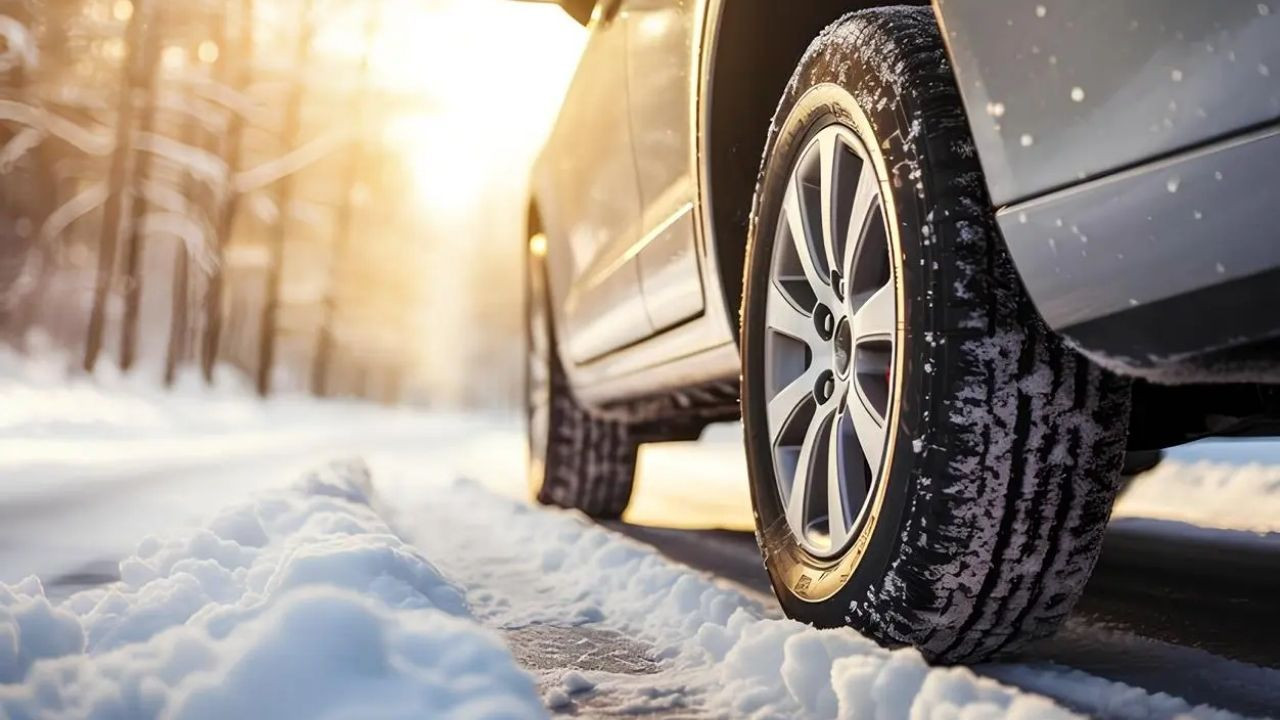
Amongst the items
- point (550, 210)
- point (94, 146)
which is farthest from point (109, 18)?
point (550, 210)

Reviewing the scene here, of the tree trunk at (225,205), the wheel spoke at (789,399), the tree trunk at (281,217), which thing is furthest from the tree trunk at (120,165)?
the wheel spoke at (789,399)

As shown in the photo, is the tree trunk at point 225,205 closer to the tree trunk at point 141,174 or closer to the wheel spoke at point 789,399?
the tree trunk at point 141,174

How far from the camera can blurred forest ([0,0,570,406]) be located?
60.6 feet

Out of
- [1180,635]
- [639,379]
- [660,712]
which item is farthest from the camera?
[639,379]

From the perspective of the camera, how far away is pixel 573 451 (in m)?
4.63

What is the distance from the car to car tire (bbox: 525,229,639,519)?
190 cm

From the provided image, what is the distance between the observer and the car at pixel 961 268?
4.00 ft

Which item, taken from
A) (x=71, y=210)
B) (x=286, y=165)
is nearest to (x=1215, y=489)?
(x=286, y=165)

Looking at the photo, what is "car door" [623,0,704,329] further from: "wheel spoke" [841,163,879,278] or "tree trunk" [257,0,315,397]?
"tree trunk" [257,0,315,397]

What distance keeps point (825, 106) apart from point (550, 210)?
273cm

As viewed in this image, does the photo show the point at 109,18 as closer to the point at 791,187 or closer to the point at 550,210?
the point at 550,210

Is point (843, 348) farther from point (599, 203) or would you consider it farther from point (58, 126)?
point (58, 126)

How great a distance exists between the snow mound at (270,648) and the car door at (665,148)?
0.97 m

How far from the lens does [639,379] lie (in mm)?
3348
